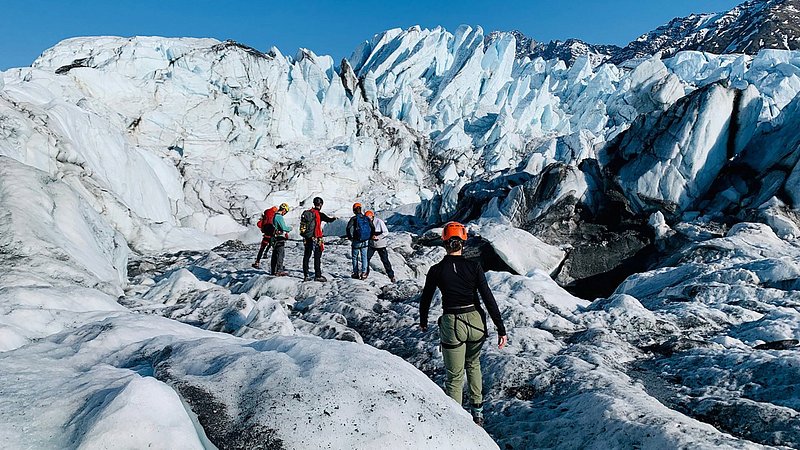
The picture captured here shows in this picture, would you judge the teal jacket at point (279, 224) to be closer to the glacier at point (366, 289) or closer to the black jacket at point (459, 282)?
the glacier at point (366, 289)

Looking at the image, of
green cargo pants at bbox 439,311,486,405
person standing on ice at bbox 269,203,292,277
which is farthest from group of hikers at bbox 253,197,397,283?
green cargo pants at bbox 439,311,486,405

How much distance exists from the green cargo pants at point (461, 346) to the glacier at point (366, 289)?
441mm

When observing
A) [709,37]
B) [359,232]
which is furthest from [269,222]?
[709,37]

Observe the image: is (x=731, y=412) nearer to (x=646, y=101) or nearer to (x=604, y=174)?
(x=604, y=174)

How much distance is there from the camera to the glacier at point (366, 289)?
362 centimetres

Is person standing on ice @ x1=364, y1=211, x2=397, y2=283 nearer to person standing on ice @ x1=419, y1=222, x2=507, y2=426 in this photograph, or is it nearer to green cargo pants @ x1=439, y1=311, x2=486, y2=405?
person standing on ice @ x1=419, y1=222, x2=507, y2=426

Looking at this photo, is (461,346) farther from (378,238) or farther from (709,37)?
(709,37)

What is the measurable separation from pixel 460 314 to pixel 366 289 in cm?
657

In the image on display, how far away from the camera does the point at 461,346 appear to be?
4.95 metres

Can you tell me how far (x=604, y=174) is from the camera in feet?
82.5

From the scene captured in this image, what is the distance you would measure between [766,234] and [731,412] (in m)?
14.3

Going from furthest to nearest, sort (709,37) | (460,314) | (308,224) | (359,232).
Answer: (709,37) < (359,232) < (308,224) < (460,314)

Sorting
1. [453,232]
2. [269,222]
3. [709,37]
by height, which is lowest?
[453,232]

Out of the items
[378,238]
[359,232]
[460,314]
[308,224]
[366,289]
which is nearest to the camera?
[460,314]
